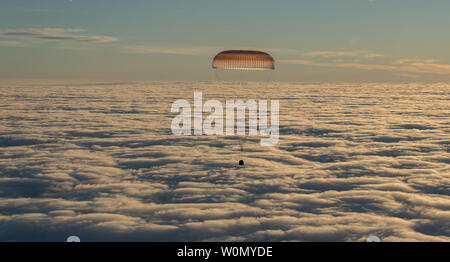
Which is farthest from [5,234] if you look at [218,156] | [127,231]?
[218,156]

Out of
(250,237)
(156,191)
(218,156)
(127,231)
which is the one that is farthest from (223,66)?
(218,156)

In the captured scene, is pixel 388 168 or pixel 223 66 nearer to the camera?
pixel 223 66

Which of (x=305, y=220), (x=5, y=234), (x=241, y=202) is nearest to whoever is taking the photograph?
(x=5, y=234)
